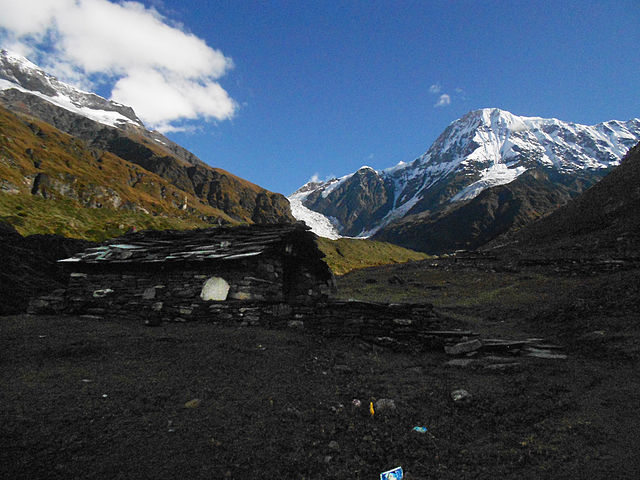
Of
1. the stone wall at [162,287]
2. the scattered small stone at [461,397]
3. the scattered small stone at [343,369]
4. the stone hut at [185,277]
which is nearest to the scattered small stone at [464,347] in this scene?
the scattered small stone at [461,397]

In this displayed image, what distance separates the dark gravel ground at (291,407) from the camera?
11.8 feet

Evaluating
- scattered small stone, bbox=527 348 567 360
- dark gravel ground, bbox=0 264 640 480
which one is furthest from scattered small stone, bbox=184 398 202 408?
scattered small stone, bbox=527 348 567 360

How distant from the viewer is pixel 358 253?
198ft

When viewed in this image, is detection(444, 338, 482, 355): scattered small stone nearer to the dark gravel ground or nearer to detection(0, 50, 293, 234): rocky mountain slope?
the dark gravel ground

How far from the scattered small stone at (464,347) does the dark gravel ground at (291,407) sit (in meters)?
0.56

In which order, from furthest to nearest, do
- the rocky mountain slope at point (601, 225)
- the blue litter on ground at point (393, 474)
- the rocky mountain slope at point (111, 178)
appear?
the rocky mountain slope at point (111, 178)
the rocky mountain slope at point (601, 225)
the blue litter on ground at point (393, 474)

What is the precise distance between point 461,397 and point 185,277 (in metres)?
8.92

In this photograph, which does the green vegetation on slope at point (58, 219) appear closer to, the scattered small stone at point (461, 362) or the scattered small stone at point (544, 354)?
the scattered small stone at point (461, 362)

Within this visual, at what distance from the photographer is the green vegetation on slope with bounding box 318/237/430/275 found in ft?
169

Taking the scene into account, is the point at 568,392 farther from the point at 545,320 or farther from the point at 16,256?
the point at 16,256

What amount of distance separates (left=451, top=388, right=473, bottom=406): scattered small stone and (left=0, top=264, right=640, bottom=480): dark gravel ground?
0.11m

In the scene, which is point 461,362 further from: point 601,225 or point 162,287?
point 601,225

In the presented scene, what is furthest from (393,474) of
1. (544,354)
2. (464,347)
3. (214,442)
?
(544,354)

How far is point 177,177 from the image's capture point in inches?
7052
